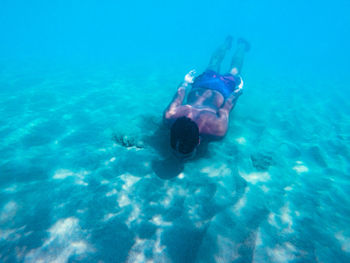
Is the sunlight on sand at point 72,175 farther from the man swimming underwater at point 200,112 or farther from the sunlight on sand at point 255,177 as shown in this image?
the sunlight on sand at point 255,177

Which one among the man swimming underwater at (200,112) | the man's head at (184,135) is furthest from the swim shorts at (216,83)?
the man's head at (184,135)

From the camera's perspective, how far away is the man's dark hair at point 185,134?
396cm

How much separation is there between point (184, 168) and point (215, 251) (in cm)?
214

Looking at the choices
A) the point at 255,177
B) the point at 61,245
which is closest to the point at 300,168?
the point at 255,177

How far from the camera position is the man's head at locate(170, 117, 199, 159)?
3.96m

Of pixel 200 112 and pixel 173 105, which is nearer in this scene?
pixel 200 112

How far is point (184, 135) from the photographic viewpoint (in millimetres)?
4012

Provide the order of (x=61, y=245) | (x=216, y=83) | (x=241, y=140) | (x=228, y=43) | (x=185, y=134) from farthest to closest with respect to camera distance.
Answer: (x=228, y=43) → (x=216, y=83) → (x=241, y=140) → (x=185, y=134) → (x=61, y=245)

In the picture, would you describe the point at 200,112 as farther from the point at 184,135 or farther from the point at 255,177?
the point at 255,177

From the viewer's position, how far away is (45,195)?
408 centimetres

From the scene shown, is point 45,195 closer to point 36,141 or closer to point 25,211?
point 25,211

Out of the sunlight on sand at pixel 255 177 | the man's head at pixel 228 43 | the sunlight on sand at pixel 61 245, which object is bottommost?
the sunlight on sand at pixel 255 177

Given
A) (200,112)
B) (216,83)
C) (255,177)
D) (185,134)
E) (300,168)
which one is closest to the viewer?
(185,134)

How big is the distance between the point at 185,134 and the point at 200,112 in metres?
1.95
